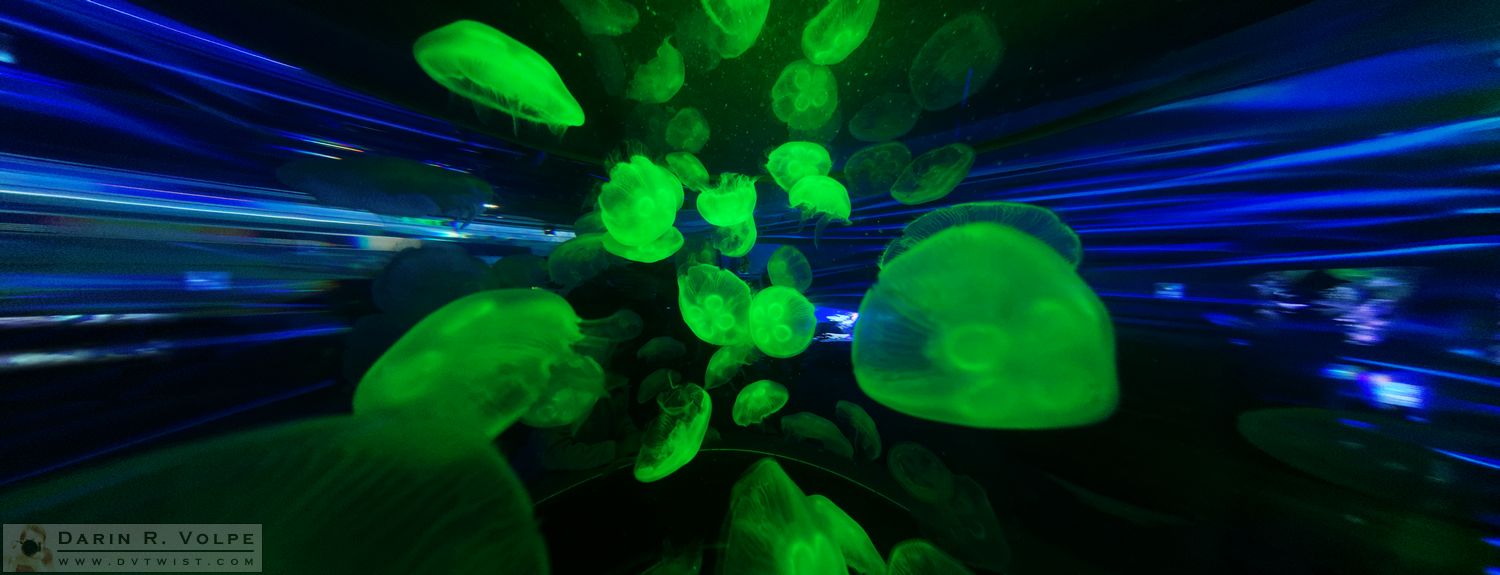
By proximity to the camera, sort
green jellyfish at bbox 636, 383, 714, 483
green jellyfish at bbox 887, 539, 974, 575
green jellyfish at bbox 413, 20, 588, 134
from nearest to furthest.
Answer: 1. green jellyfish at bbox 413, 20, 588, 134
2. green jellyfish at bbox 887, 539, 974, 575
3. green jellyfish at bbox 636, 383, 714, 483

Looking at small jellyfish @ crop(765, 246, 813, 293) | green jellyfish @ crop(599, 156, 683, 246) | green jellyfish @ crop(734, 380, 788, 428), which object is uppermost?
green jellyfish @ crop(599, 156, 683, 246)

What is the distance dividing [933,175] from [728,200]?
0.97m

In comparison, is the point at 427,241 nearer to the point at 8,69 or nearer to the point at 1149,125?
the point at 8,69

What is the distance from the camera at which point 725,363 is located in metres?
1.82

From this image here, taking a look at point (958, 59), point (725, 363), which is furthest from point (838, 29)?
point (725, 363)

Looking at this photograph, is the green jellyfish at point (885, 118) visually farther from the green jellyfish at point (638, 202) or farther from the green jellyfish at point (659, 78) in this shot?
the green jellyfish at point (638, 202)

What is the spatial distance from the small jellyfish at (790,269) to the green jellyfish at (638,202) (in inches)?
21.5

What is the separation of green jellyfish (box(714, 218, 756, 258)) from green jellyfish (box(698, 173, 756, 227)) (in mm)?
28

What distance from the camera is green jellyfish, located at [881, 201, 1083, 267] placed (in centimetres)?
145

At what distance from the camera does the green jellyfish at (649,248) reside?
187cm

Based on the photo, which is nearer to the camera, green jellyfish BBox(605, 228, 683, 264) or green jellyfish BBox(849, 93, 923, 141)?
green jellyfish BBox(849, 93, 923, 141)

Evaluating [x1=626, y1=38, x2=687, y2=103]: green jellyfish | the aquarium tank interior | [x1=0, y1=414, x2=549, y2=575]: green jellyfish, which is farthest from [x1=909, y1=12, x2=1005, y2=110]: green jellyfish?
[x1=0, y1=414, x2=549, y2=575]: green jellyfish

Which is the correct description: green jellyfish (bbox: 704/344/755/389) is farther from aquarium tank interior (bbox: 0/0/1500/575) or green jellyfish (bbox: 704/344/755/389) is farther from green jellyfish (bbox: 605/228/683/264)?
green jellyfish (bbox: 605/228/683/264)

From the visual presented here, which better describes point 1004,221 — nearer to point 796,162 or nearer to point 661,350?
point 796,162
